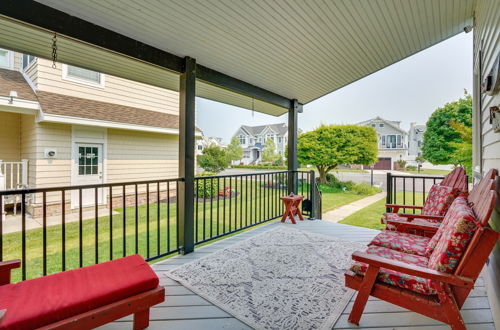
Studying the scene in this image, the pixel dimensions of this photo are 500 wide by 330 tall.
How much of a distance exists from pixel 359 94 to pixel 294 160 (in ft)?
52.5

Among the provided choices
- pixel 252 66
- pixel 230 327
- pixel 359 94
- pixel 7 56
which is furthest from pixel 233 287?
pixel 359 94

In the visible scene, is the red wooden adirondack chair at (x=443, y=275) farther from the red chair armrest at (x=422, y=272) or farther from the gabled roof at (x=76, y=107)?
the gabled roof at (x=76, y=107)

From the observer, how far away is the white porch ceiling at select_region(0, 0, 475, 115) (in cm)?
221

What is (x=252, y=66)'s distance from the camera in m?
3.46

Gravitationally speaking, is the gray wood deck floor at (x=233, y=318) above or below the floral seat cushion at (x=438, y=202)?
below

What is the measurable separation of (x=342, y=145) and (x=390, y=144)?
9.63 metres

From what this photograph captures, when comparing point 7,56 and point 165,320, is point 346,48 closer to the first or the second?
point 165,320

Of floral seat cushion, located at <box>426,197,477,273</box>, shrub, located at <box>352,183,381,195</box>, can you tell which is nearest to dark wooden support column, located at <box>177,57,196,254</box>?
floral seat cushion, located at <box>426,197,477,273</box>

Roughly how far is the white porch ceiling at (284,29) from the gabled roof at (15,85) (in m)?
3.34

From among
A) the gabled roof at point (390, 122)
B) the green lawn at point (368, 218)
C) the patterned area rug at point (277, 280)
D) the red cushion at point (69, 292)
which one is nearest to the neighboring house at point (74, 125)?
the patterned area rug at point (277, 280)

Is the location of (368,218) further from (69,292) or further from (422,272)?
(69,292)

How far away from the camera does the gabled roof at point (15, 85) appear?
4.94 meters

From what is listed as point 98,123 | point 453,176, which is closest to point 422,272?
point 453,176

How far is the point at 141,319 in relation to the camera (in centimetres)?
157
